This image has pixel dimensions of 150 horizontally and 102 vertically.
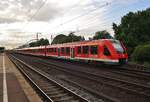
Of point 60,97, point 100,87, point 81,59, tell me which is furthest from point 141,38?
point 60,97

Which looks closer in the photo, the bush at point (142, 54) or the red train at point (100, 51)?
the red train at point (100, 51)

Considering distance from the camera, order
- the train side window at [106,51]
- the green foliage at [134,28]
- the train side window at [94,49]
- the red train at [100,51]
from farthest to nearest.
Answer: the green foliage at [134,28]
the train side window at [94,49]
the train side window at [106,51]
the red train at [100,51]

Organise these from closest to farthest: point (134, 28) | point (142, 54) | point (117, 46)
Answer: point (117, 46) → point (142, 54) → point (134, 28)

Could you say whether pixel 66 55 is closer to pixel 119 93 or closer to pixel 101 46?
pixel 101 46

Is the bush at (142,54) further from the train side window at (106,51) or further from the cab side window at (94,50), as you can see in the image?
the train side window at (106,51)

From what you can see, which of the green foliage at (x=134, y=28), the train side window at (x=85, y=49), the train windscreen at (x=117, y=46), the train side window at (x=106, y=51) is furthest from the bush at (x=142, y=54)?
the green foliage at (x=134, y=28)

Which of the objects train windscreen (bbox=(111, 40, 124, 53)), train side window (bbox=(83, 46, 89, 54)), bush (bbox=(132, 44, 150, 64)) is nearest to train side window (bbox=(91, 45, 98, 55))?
train side window (bbox=(83, 46, 89, 54))

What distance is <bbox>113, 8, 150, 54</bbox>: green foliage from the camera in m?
46.0

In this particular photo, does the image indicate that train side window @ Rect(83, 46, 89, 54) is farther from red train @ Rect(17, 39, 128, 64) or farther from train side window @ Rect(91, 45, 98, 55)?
train side window @ Rect(91, 45, 98, 55)

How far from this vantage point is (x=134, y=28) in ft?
165

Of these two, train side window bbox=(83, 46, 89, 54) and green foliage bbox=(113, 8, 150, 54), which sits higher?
green foliage bbox=(113, 8, 150, 54)

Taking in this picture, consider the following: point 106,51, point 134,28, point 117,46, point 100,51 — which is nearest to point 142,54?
point 117,46

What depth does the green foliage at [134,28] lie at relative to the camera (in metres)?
46.0

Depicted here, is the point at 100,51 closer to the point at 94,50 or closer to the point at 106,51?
the point at 106,51
